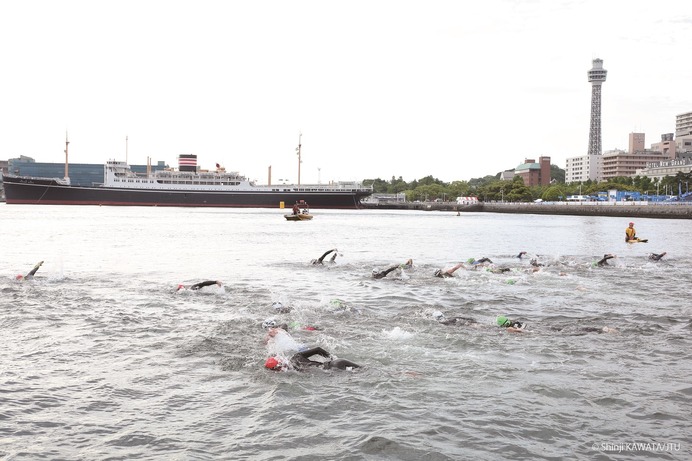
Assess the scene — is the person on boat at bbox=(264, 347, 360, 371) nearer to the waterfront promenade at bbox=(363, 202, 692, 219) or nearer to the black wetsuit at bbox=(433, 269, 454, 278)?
the black wetsuit at bbox=(433, 269, 454, 278)

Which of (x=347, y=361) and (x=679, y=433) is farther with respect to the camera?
(x=347, y=361)

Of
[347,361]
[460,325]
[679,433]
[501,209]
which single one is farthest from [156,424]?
[501,209]

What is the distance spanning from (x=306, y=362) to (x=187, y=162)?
16463 centimetres

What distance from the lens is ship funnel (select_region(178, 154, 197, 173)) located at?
546 feet

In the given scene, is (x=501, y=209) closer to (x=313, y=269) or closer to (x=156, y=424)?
(x=313, y=269)

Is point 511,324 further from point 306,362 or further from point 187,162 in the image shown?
point 187,162

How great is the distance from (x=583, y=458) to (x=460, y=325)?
6.65 metres

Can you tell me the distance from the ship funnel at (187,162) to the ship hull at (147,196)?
1294 cm

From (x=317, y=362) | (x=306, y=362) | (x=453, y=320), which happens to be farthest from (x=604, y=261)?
(x=306, y=362)

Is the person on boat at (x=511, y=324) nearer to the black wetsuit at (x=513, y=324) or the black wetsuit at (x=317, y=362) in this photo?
the black wetsuit at (x=513, y=324)

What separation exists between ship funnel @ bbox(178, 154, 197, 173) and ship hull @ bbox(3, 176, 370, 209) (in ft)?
42.5

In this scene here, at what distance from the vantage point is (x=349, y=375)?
377 inches

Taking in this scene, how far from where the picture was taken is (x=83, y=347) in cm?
1110

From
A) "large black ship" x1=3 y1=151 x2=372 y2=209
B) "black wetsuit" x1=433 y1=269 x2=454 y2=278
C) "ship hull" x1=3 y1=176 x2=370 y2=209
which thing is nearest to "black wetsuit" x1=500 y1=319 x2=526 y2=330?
"black wetsuit" x1=433 y1=269 x2=454 y2=278
